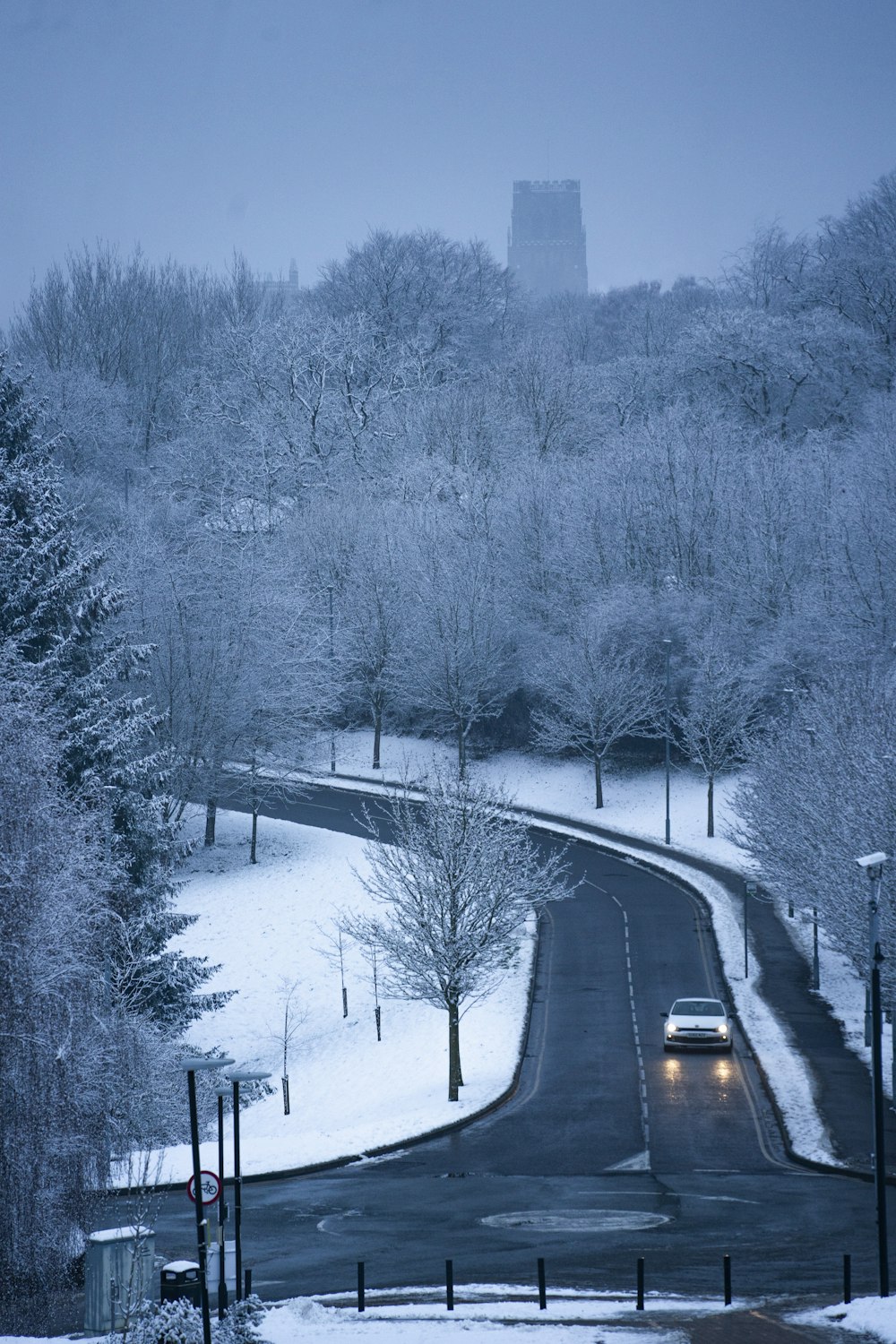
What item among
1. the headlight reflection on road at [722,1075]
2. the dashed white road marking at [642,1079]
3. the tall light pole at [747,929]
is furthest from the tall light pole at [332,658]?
the headlight reflection on road at [722,1075]

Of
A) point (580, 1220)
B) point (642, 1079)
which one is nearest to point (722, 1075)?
point (642, 1079)

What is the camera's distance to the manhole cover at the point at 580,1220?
67.0 feet

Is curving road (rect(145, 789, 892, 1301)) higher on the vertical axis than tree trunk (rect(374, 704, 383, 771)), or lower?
lower

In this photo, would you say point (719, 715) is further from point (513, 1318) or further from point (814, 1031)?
point (513, 1318)

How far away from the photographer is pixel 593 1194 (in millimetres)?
22594

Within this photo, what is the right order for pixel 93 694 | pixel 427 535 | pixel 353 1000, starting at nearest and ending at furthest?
pixel 93 694
pixel 353 1000
pixel 427 535

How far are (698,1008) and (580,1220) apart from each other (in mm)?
12331

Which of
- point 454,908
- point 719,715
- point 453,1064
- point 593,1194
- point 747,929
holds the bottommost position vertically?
point 593,1194

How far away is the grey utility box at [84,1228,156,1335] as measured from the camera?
16.5 meters

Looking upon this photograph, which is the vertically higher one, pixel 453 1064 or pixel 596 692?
pixel 596 692

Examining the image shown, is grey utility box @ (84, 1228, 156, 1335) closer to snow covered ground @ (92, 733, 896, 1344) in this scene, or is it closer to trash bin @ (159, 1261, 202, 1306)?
trash bin @ (159, 1261, 202, 1306)

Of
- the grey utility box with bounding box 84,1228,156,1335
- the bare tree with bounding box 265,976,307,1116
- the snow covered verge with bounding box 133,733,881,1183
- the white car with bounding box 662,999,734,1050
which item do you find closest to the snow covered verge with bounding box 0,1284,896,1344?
the grey utility box with bounding box 84,1228,156,1335

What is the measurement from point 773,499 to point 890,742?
33.3m

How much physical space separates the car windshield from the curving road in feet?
2.98
